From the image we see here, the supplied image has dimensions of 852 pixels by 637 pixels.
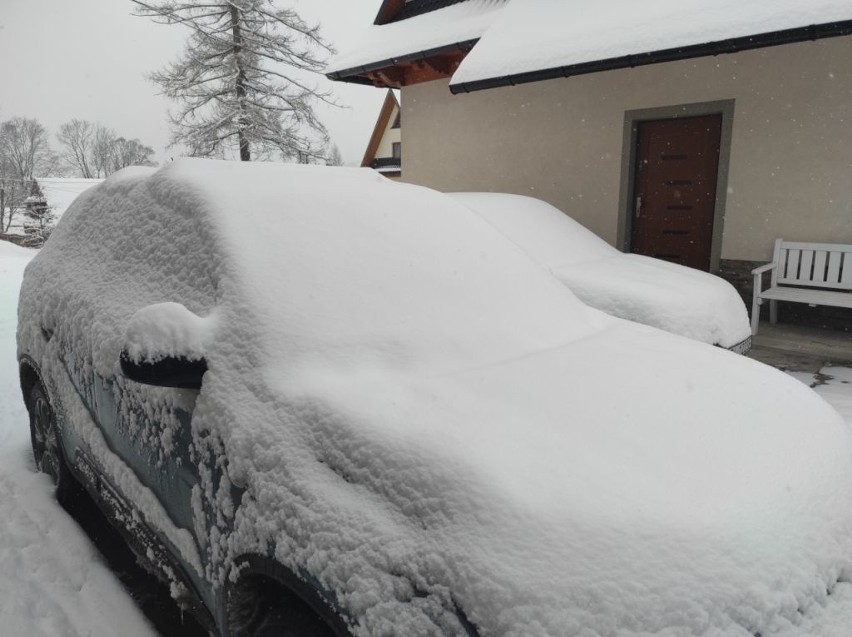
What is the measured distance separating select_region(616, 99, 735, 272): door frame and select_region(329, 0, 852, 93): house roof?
127cm

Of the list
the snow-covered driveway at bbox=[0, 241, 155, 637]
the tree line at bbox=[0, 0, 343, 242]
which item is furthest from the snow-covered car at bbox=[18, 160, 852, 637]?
the tree line at bbox=[0, 0, 343, 242]

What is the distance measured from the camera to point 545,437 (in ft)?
4.49

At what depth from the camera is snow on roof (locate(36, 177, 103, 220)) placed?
105 ft

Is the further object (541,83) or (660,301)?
(541,83)

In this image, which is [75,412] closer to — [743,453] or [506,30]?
[743,453]

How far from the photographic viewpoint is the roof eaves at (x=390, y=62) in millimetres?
8719

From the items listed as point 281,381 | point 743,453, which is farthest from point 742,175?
point 281,381

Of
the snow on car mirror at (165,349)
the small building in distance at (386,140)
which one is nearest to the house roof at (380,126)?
the small building in distance at (386,140)

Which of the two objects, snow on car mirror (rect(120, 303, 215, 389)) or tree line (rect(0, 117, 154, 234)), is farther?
tree line (rect(0, 117, 154, 234))

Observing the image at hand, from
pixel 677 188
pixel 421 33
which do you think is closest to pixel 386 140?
pixel 421 33

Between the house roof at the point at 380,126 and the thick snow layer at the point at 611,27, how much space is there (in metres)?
A: 14.4

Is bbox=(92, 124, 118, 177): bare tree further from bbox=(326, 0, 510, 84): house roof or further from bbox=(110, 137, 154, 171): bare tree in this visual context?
bbox=(326, 0, 510, 84): house roof

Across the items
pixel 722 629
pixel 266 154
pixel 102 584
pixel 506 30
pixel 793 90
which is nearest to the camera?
pixel 722 629

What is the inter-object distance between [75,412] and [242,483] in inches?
56.8
